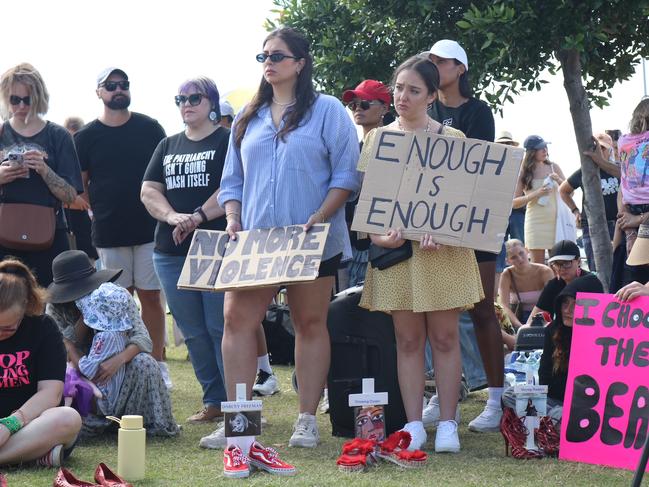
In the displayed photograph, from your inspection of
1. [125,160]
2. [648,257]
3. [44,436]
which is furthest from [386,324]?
[125,160]

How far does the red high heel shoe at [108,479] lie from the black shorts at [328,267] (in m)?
1.54

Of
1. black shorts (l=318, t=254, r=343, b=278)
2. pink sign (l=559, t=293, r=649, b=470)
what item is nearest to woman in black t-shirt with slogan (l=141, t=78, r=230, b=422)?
black shorts (l=318, t=254, r=343, b=278)

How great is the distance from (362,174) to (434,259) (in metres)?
0.61

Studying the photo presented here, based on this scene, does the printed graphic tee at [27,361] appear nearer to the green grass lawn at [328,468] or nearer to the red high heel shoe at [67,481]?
the green grass lawn at [328,468]

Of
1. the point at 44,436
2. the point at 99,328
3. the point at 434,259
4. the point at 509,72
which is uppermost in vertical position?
the point at 509,72

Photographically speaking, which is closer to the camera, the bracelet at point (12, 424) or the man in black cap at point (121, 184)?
the bracelet at point (12, 424)

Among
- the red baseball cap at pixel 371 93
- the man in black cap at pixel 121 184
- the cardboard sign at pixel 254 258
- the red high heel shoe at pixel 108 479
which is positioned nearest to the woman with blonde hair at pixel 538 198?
the red baseball cap at pixel 371 93

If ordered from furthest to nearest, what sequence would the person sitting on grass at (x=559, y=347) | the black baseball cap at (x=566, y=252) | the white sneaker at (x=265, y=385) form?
the white sneaker at (x=265, y=385), the black baseball cap at (x=566, y=252), the person sitting on grass at (x=559, y=347)

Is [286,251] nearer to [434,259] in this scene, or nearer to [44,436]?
[434,259]

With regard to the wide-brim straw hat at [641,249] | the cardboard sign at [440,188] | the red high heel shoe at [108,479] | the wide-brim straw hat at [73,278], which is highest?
the cardboard sign at [440,188]

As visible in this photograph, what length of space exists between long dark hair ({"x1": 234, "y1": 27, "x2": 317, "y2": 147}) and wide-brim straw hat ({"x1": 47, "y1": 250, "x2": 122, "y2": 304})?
44.8 inches

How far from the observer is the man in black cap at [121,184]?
770 cm

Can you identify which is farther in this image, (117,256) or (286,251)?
(117,256)

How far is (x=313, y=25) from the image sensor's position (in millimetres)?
9445
